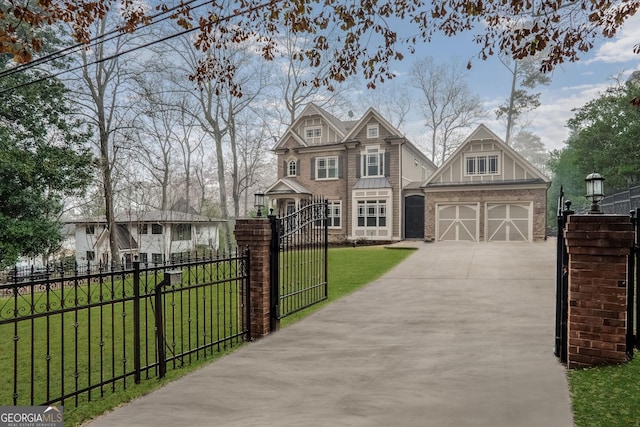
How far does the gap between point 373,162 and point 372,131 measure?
1.94 meters

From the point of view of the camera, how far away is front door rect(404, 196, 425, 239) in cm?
2418

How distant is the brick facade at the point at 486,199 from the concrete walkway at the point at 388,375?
1477 cm

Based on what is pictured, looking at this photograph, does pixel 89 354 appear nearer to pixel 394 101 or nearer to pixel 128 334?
pixel 128 334

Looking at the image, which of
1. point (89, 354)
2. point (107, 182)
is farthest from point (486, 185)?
point (89, 354)

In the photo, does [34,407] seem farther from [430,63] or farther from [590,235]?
[430,63]

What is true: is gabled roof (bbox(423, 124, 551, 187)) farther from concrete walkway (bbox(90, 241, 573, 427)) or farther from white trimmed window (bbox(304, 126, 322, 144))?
concrete walkway (bbox(90, 241, 573, 427))

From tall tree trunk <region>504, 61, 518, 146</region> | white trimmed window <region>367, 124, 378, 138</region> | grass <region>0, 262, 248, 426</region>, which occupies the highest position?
tall tree trunk <region>504, 61, 518, 146</region>

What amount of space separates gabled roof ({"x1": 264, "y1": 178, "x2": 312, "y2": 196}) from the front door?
641cm

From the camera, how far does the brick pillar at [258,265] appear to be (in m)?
6.13

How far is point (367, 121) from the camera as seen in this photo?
24.9 meters

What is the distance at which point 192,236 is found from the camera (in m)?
32.4

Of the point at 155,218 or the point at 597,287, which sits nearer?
the point at 597,287

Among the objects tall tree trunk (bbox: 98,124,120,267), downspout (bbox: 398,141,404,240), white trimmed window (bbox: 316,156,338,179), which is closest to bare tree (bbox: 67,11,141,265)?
tall tree trunk (bbox: 98,124,120,267)

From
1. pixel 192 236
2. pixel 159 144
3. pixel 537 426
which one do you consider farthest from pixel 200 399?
pixel 192 236
